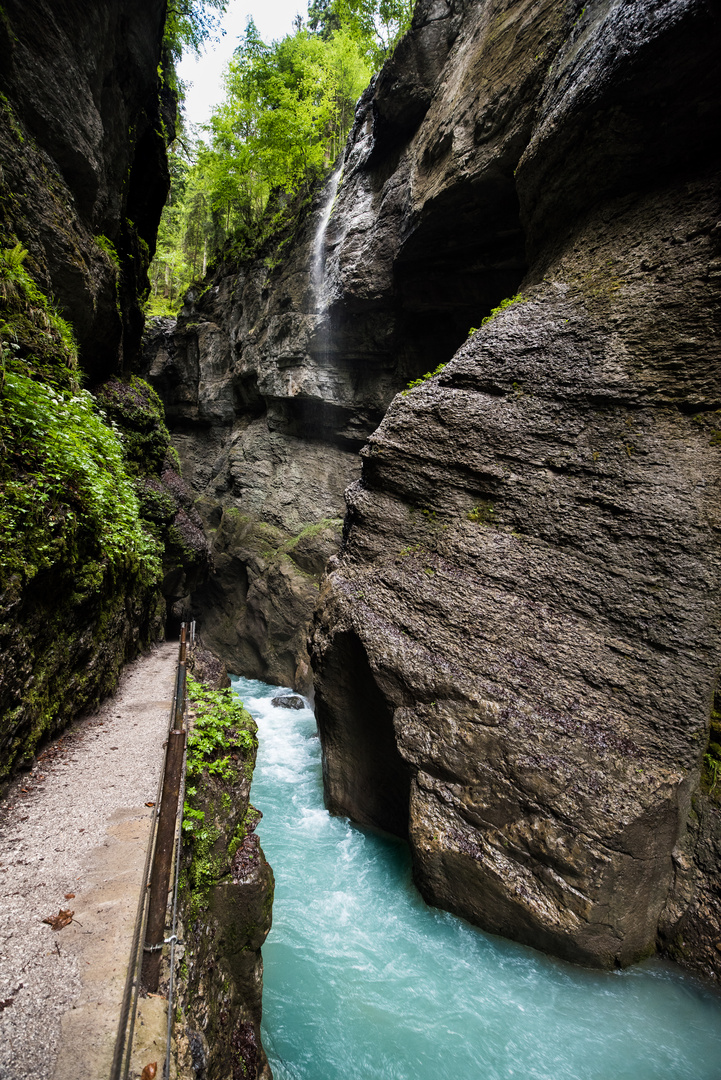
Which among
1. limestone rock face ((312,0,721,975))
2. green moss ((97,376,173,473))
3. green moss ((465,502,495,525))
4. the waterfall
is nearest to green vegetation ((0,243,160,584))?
green moss ((97,376,173,473))

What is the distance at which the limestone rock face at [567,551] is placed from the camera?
4.80 metres

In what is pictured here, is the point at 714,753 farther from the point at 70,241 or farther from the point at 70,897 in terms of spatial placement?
the point at 70,241

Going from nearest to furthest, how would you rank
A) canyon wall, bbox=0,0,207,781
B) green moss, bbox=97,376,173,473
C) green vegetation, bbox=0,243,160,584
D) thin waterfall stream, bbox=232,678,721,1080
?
green vegetation, bbox=0,243,160,584, canyon wall, bbox=0,0,207,781, thin waterfall stream, bbox=232,678,721,1080, green moss, bbox=97,376,173,473

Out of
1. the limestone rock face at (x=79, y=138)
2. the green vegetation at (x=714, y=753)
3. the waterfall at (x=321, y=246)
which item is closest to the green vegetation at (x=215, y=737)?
the green vegetation at (x=714, y=753)

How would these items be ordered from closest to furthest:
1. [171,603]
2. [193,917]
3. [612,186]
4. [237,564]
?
[193,917] → [612,186] → [171,603] → [237,564]

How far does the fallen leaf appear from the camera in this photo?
2389 mm

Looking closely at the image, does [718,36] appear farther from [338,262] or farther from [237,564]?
[237,564]

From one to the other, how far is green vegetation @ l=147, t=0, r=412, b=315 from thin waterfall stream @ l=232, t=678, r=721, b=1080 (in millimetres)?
21100

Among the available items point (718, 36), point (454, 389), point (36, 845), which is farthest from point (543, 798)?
point (718, 36)

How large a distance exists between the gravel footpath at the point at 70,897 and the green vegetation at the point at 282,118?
19.9 m

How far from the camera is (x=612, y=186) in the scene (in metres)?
6.47

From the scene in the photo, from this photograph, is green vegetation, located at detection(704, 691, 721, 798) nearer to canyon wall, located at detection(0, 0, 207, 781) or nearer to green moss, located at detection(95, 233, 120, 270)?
canyon wall, located at detection(0, 0, 207, 781)

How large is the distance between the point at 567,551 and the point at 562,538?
176 millimetres

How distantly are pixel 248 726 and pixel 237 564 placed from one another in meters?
13.3
